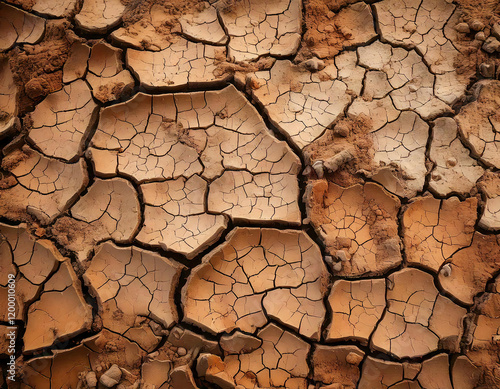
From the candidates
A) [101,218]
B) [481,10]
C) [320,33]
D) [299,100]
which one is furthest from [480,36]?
[101,218]

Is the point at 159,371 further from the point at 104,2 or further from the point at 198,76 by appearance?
the point at 104,2

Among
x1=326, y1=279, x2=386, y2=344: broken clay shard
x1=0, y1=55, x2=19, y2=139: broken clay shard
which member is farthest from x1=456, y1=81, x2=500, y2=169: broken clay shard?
x1=0, y1=55, x2=19, y2=139: broken clay shard

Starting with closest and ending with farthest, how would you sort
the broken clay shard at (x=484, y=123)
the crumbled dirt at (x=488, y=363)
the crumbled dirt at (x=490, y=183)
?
1. the crumbled dirt at (x=488, y=363)
2. the crumbled dirt at (x=490, y=183)
3. the broken clay shard at (x=484, y=123)

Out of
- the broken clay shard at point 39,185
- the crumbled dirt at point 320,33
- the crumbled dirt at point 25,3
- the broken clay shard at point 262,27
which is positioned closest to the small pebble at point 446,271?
the crumbled dirt at point 320,33

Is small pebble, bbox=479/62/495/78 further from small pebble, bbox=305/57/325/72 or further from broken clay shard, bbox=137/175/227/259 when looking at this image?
broken clay shard, bbox=137/175/227/259

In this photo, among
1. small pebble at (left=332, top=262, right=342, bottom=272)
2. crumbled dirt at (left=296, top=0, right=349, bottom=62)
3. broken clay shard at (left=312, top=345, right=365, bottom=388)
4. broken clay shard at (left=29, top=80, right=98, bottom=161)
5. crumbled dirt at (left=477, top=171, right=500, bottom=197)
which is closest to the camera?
broken clay shard at (left=312, top=345, right=365, bottom=388)

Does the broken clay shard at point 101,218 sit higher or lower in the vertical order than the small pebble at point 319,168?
lower

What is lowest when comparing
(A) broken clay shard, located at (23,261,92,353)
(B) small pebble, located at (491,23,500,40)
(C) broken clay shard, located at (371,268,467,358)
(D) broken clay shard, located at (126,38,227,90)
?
(A) broken clay shard, located at (23,261,92,353)

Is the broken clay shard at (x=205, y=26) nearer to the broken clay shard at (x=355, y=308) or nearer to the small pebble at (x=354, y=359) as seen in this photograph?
the broken clay shard at (x=355, y=308)

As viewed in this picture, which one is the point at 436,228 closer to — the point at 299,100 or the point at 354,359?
the point at 354,359
